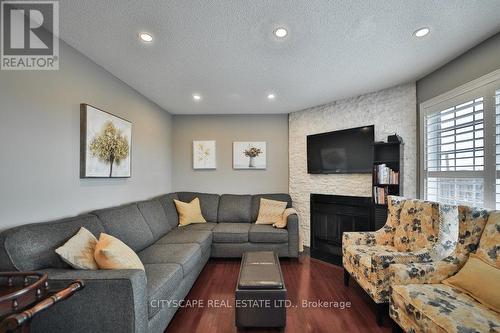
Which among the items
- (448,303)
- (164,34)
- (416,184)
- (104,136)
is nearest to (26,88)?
(104,136)

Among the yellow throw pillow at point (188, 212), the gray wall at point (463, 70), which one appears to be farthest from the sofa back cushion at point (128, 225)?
the gray wall at point (463, 70)

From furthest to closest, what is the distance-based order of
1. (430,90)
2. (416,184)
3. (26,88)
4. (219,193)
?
(219,193), (416,184), (430,90), (26,88)

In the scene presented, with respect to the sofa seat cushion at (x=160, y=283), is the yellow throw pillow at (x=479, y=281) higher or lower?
higher

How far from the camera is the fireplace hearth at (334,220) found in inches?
116

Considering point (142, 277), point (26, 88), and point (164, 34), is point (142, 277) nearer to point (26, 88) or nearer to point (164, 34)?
point (26, 88)

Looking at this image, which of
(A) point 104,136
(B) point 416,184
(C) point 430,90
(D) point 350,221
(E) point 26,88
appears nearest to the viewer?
(E) point 26,88

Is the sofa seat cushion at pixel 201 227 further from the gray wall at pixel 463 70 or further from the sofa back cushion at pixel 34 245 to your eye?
the gray wall at pixel 463 70

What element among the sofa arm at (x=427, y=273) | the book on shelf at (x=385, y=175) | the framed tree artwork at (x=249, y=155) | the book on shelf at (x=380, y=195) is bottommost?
the sofa arm at (x=427, y=273)

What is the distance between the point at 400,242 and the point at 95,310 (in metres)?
2.73

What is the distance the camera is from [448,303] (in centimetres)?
131

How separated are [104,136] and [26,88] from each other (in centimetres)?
75

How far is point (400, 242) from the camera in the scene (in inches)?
84.2

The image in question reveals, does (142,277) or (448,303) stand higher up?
(142,277)

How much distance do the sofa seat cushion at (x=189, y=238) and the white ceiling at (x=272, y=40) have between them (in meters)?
2.07
